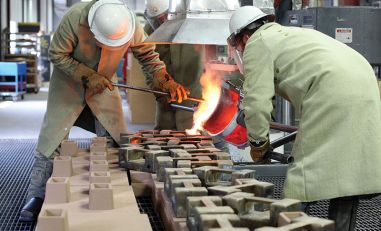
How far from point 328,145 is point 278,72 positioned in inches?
14.4

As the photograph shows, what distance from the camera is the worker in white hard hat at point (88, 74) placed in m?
2.76

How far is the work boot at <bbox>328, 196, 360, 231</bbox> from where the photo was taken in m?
1.86

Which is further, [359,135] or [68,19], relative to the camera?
[68,19]

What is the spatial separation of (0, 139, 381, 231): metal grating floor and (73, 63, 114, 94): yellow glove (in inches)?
34.6

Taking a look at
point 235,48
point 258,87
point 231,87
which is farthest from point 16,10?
point 258,87

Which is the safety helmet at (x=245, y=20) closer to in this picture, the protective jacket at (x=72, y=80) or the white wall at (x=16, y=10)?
the protective jacket at (x=72, y=80)

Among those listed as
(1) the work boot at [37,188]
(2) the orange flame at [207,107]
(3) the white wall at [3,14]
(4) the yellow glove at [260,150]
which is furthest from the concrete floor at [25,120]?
(4) the yellow glove at [260,150]

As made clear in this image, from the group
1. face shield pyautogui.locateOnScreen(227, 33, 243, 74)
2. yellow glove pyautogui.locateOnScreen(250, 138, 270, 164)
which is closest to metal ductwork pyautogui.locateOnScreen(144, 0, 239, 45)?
face shield pyautogui.locateOnScreen(227, 33, 243, 74)

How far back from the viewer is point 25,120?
24.3ft

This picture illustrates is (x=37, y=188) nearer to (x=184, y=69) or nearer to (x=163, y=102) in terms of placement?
(x=163, y=102)

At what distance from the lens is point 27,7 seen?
19.1 m

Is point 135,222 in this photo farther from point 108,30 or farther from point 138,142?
point 108,30

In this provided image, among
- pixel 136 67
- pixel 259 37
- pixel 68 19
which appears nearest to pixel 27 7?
pixel 136 67

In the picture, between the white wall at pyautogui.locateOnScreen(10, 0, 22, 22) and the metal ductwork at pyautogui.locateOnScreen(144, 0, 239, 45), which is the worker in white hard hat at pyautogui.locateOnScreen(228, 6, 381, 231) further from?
the white wall at pyautogui.locateOnScreen(10, 0, 22, 22)
